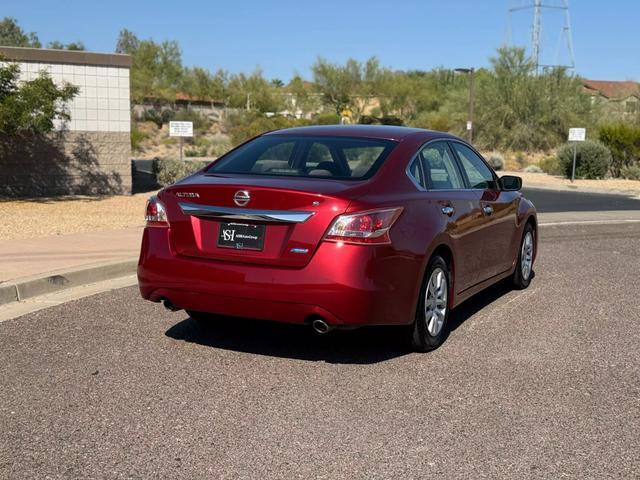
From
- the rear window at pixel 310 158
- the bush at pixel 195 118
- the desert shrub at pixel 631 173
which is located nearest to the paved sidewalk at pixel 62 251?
the rear window at pixel 310 158

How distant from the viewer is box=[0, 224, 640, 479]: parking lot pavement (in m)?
4.07

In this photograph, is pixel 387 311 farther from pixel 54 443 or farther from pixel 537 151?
pixel 537 151

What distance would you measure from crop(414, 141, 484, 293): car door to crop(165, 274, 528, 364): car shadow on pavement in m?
0.56

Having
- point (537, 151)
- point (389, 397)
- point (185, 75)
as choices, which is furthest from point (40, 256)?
point (185, 75)

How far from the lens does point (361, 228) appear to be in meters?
5.41

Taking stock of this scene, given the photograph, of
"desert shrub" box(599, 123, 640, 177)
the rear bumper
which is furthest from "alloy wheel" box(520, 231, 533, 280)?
"desert shrub" box(599, 123, 640, 177)

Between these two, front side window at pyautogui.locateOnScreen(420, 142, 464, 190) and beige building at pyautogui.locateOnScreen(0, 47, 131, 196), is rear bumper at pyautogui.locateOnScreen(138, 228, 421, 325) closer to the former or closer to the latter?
front side window at pyautogui.locateOnScreen(420, 142, 464, 190)

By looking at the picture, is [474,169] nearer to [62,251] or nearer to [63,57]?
[62,251]

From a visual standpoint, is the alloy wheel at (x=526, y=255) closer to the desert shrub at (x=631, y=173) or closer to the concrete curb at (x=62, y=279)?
the concrete curb at (x=62, y=279)

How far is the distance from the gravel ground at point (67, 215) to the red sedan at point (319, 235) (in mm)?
6647

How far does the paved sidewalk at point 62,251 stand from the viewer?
341 inches

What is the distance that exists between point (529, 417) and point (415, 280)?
136cm

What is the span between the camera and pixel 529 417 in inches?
187

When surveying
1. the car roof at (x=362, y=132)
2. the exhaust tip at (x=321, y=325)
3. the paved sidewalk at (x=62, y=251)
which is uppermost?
the car roof at (x=362, y=132)
